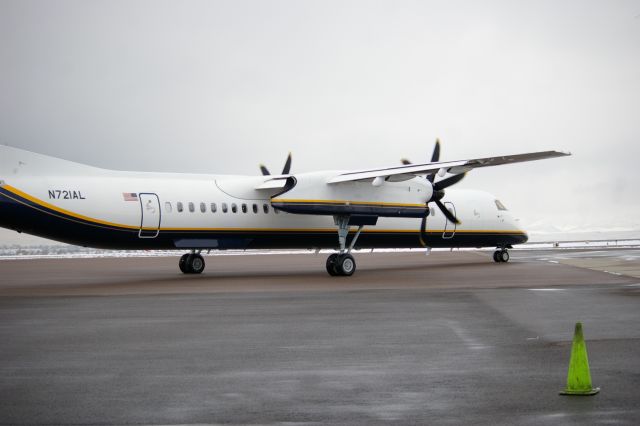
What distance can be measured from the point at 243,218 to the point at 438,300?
39.2ft

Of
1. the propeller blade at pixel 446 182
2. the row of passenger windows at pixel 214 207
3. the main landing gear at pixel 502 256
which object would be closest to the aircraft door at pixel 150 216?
the row of passenger windows at pixel 214 207

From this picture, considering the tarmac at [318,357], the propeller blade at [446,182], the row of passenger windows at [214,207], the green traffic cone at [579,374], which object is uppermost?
the propeller blade at [446,182]

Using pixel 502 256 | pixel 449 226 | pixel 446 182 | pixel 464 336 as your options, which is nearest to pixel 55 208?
pixel 464 336

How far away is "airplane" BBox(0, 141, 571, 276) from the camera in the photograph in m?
23.4

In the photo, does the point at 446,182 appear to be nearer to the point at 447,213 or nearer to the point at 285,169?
the point at 447,213

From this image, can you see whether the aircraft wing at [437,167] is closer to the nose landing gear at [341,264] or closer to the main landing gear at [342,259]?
the main landing gear at [342,259]

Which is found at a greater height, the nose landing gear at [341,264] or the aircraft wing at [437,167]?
the aircraft wing at [437,167]

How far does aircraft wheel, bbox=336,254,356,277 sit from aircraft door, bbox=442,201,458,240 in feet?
23.0

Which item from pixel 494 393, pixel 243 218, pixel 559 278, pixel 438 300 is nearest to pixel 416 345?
pixel 494 393

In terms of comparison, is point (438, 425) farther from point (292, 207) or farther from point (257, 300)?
point (292, 207)

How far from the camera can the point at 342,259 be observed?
93.5ft

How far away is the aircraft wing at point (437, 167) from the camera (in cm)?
2633

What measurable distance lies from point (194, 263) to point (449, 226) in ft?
38.5

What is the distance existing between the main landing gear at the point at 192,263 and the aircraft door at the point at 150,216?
4.83 metres
